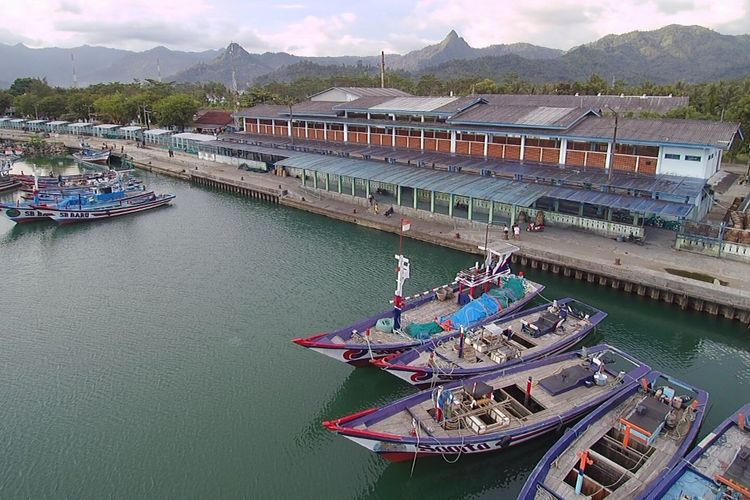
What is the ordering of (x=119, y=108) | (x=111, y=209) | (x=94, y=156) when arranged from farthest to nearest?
(x=119, y=108) < (x=94, y=156) < (x=111, y=209)

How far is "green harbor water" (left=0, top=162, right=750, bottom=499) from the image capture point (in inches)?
739

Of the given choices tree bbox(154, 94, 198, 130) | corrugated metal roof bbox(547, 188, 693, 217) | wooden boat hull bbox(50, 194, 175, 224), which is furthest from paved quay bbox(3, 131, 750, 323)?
tree bbox(154, 94, 198, 130)

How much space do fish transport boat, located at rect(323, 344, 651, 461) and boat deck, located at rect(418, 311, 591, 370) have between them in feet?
3.44

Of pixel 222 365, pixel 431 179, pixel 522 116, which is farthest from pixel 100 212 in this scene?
pixel 522 116

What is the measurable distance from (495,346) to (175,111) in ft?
310

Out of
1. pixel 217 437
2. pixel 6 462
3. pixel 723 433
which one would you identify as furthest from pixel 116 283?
pixel 723 433

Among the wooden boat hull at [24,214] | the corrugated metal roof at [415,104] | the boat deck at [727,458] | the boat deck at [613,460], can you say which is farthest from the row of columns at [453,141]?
the wooden boat hull at [24,214]

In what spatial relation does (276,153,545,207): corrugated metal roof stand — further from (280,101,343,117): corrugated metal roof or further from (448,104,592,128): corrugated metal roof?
(280,101,343,117): corrugated metal roof

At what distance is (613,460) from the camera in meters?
17.5

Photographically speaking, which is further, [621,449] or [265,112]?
[265,112]

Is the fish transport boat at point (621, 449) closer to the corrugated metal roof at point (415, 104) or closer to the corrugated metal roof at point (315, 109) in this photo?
the corrugated metal roof at point (415, 104)

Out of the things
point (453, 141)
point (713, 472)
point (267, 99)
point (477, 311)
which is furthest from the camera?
point (267, 99)

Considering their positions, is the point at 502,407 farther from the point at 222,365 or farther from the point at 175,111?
the point at 175,111

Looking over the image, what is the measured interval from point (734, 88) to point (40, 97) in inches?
6335
